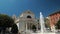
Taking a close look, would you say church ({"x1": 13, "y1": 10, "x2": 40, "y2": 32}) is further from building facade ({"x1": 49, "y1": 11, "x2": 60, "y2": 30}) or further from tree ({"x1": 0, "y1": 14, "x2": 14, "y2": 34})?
building facade ({"x1": 49, "y1": 11, "x2": 60, "y2": 30})

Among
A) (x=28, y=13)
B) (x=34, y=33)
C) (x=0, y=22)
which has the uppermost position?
(x=28, y=13)

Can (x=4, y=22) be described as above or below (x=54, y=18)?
below

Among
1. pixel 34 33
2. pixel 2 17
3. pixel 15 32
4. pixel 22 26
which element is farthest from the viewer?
pixel 22 26

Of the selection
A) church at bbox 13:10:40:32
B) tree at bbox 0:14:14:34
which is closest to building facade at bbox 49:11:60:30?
church at bbox 13:10:40:32

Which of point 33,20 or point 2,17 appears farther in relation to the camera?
point 33,20

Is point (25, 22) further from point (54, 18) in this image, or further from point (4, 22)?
point (54, 18)

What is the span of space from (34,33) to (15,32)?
8783 millimetres

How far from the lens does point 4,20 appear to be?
56.4m

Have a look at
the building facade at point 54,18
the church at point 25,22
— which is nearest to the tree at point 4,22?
the church at point 25,22

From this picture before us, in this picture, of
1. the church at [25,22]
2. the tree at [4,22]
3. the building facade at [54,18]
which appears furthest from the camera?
the building facade at [54,18]

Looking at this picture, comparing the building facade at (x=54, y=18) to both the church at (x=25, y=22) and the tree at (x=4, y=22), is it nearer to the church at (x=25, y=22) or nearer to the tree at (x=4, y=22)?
the church at (x=25, y=22)

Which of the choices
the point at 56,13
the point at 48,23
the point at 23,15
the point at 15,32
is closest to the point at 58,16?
the point at 56,13

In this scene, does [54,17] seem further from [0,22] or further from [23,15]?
[0,22]

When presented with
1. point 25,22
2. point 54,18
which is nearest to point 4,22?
point 25,22
